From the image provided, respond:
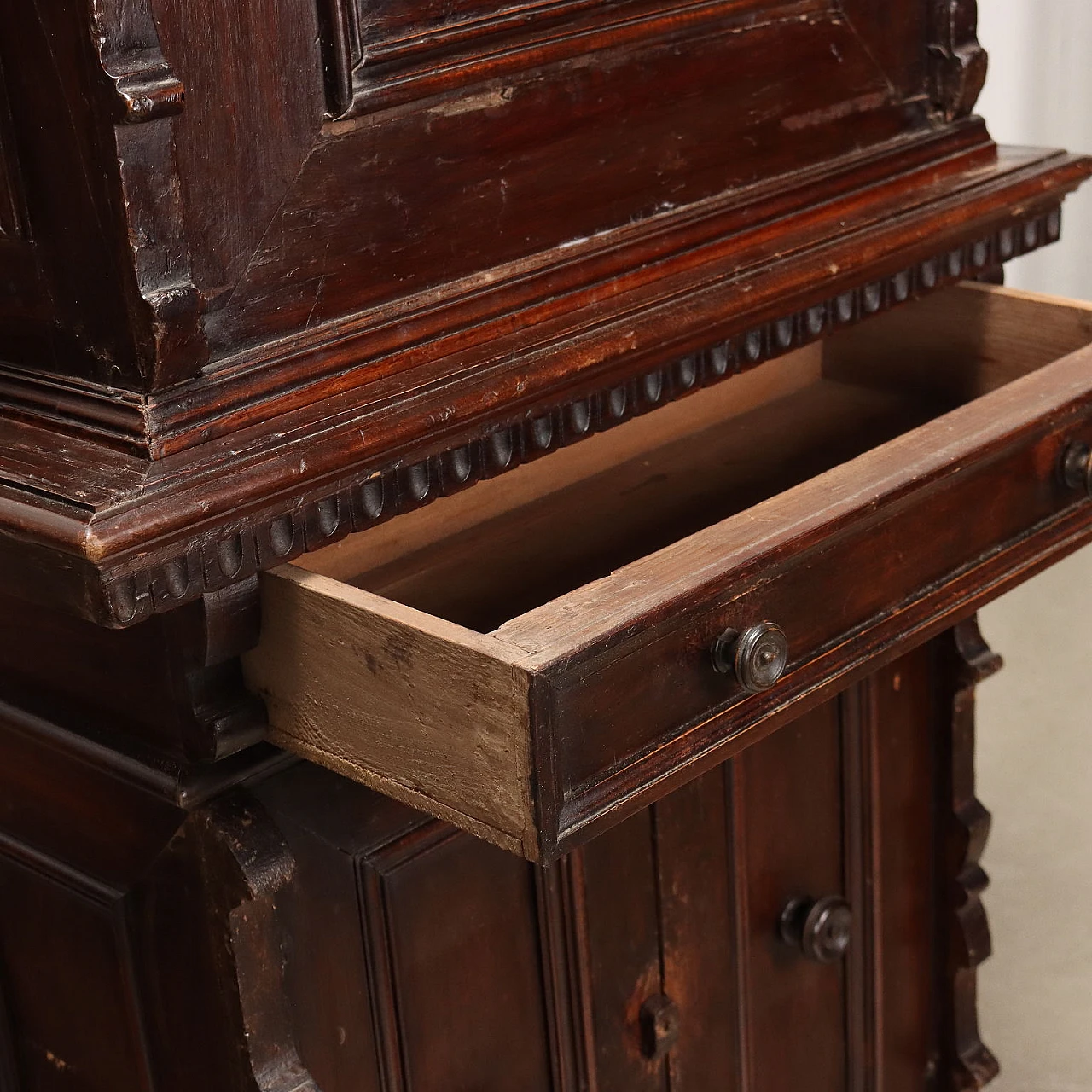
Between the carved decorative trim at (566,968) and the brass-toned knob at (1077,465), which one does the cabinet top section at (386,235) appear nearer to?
the brass-toned knob at (1077,465)

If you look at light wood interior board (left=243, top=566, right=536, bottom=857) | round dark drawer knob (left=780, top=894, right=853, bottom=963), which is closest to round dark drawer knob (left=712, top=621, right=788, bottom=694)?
light wood interior board (left=243, top=566, right=536, bottom=857)

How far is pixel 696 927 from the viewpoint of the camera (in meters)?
1.61

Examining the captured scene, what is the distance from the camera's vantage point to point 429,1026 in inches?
53.6

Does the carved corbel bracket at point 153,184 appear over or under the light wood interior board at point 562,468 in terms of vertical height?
over

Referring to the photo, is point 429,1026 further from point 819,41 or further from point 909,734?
point 819,41

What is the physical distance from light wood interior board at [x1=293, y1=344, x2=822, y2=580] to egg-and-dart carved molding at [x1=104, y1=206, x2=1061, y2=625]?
111mm

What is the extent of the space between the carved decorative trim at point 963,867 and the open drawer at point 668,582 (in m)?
0.35

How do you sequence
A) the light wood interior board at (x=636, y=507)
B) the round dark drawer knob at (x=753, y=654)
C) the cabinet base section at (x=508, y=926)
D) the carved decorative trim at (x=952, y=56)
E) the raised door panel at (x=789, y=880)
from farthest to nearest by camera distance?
the raised door panel at (x=789, y=880) < the carved decorative trim at (x=952, y=56) < the light wood interior board at (x=636, y=507) < the cabinet base section at (x=508, y=926) < the round dark drawer knob at (x=753, y=654)

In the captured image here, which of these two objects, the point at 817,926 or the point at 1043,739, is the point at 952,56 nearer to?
the point at 817,926

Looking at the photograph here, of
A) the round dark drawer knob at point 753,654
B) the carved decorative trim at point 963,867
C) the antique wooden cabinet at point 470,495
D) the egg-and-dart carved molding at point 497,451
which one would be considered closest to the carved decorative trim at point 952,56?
the antique wooden cabinet at point 470,495

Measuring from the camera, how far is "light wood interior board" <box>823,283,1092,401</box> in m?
1.54

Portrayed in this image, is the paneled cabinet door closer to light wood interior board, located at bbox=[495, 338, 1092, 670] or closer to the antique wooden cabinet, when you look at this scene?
the antique wooden cabinet

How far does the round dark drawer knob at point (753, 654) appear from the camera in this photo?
41.8 inches

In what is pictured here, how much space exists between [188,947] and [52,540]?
0.40 m
